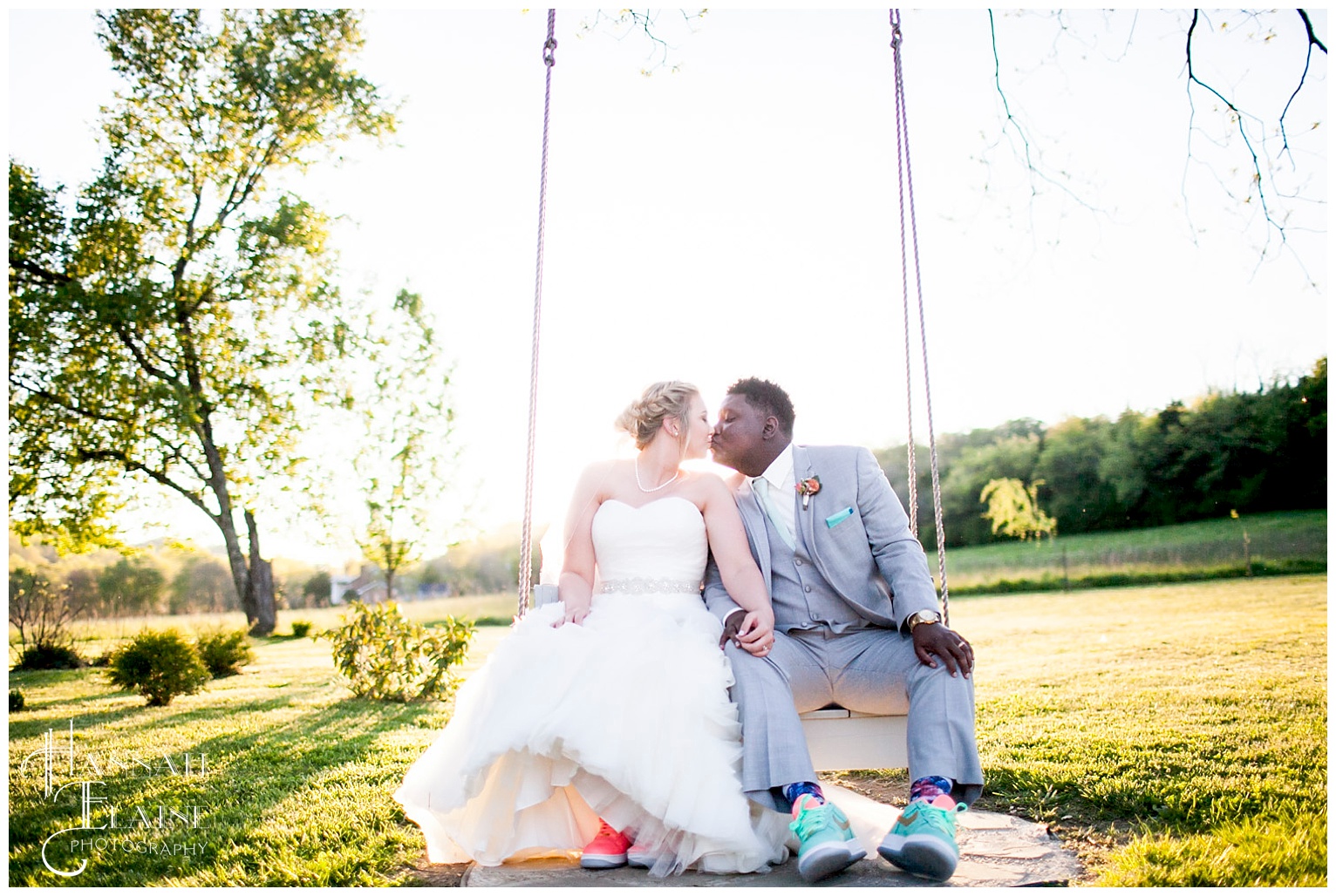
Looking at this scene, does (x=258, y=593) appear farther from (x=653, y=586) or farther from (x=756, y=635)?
(x=756, y=635)

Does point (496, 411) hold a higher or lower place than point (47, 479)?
higher

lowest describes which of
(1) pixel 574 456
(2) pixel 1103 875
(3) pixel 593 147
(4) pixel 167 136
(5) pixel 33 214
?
(2) pixel 1103 875

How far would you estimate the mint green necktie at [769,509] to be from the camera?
10.4 ft

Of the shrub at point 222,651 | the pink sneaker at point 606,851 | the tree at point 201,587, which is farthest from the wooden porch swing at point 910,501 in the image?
the tree at point 201,587

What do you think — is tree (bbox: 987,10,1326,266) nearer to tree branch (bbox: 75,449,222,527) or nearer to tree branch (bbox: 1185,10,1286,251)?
tree branch (bbox: 1185,10,1286,251)

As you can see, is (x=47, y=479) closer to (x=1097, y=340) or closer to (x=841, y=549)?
(x=841, y=549)

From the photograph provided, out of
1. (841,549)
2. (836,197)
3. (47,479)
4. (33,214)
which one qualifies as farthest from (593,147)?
(47,479)

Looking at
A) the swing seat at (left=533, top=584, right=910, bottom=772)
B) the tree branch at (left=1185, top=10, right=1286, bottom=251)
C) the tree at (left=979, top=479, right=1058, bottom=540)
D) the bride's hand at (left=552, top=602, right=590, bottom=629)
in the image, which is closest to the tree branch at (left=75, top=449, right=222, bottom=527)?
the bride's hand at (left=552, top=602, right=590, bottom=629)

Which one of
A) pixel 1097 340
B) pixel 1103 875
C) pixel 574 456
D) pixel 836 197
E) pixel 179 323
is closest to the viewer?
pixel 1103 875

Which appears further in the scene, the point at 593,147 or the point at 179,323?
the point at 179,323

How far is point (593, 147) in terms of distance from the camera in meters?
7.87

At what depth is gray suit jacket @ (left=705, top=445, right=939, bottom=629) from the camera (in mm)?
3002

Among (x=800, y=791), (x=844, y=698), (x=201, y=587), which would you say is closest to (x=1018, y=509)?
(x=201, y=587)

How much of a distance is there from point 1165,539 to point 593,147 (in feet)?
60.6
